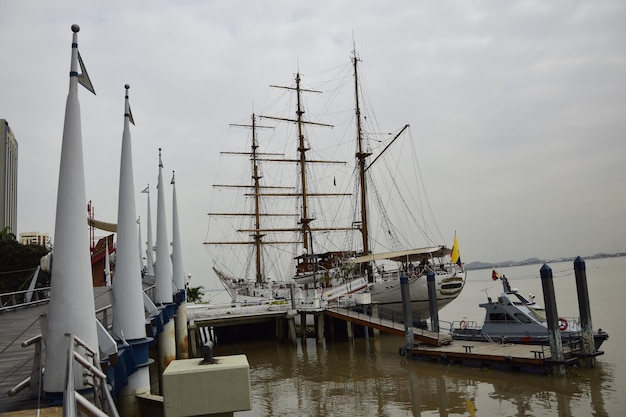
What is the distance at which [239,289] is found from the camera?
58.6 m

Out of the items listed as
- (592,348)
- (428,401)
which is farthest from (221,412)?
(592,348)

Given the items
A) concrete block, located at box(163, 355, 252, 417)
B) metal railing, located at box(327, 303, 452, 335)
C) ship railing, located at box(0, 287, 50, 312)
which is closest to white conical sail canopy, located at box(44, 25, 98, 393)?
concrete block, located at box(163, 355, 252, 417)

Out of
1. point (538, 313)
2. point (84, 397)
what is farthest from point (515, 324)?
point (84, 397)

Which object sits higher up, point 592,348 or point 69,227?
point 69,227

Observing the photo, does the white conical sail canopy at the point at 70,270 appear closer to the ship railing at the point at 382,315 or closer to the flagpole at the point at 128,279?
the flagpole at the point at 128,279

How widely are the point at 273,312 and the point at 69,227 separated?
30238 millimetres

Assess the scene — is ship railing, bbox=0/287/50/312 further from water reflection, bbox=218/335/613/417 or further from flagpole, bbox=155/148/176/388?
water reflection, bbox=218/335/613/417

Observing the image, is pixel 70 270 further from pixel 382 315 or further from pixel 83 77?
pixel 382 315

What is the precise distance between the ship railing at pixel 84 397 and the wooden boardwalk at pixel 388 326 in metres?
22.4

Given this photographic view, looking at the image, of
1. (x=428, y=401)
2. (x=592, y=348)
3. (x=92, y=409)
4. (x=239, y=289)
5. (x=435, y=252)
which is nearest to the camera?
(x=92, y=409)

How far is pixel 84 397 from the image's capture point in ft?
19.6

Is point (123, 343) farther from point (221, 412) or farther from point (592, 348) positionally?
point (592, 348)

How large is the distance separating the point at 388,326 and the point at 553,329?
10842 mm

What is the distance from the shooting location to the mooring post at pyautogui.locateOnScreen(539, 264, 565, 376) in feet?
67.2
